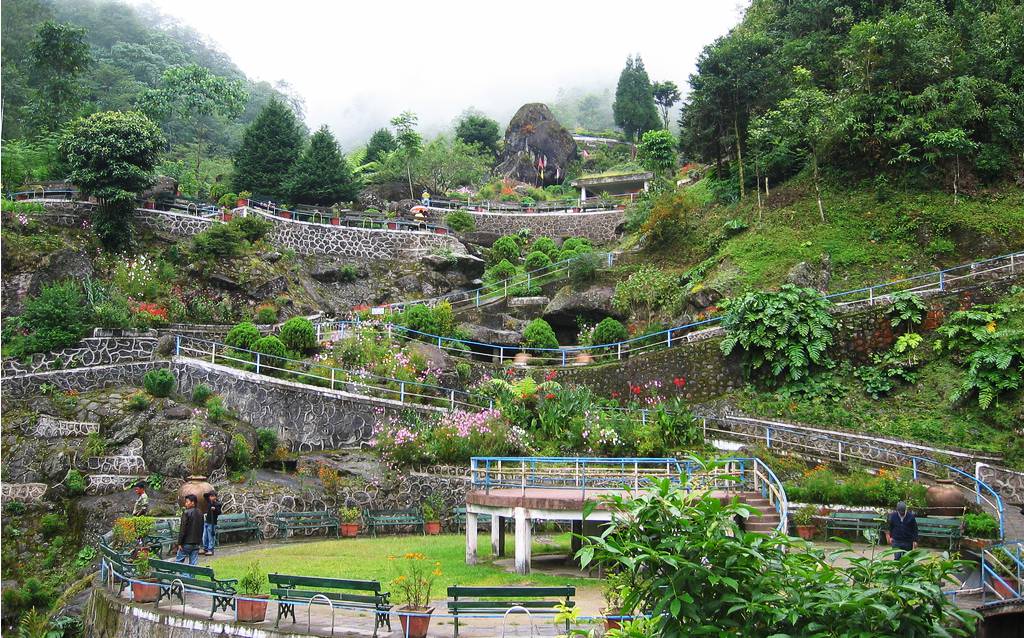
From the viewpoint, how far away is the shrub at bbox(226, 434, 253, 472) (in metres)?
19.4

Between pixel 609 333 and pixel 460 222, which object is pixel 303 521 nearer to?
pixel 609 333

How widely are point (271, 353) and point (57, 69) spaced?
2407cm

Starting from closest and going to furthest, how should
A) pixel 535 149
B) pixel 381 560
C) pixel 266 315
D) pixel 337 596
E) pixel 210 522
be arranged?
1. pixel 337 596
2. pixel 381 560
3. pixel 210 522
4. pixel 266 315
5. pixel 535 149

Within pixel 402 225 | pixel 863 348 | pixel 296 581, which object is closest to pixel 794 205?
pixel 863 348

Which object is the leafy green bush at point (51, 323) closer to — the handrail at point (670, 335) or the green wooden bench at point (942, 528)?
the handrail at point (670, 335)

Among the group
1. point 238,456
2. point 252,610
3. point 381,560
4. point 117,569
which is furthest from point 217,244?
point 252,610

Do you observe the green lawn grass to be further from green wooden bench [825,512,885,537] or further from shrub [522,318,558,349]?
shrub [522,318,558,349]

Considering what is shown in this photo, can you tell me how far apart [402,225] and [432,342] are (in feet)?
40.3

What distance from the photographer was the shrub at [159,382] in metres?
20.8

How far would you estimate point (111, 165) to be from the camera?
2917cm

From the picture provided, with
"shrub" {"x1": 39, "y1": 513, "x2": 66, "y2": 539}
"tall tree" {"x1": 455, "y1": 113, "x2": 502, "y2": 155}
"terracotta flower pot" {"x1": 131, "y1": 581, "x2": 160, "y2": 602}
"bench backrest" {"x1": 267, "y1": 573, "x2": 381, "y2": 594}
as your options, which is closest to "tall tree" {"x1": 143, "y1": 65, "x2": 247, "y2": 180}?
"tall tree" {"x1": 455, "y1": 113, "x2": 502, "y2": 155}

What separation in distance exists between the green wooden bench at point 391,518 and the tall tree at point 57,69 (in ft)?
96.1

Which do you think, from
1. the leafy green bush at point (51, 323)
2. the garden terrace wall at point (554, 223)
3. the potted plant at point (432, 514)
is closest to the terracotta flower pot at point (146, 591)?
the potted plant at point (432, 514)

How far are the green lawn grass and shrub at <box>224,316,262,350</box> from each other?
8.03 meters
